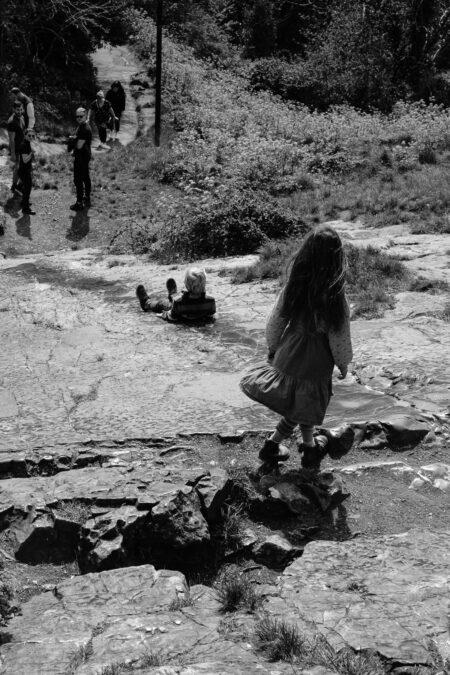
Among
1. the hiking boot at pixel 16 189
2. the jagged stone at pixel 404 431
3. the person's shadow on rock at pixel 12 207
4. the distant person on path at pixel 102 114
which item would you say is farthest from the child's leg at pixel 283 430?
the distant person on path at pixel 102 114

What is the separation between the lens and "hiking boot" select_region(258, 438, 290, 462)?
5.26m

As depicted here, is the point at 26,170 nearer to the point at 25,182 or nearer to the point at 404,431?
the point at 25,182

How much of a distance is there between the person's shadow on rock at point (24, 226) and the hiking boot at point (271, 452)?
A: 968cm

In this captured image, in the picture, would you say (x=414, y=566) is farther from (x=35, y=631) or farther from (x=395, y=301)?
(x=395, y=301)

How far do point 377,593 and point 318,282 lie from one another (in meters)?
1.79

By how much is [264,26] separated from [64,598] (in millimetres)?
30657

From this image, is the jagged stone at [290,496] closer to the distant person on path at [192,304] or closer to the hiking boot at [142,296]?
the distant person on path at [192,304]

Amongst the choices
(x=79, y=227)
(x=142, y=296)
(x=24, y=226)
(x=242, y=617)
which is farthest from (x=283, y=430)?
(x=79, y=227)

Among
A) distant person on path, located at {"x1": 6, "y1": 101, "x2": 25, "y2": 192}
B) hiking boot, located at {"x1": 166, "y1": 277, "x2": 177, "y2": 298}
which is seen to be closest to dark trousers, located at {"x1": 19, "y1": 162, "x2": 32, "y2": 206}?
distant person on path, located at {"x1": 6, "y1": 101, "x2": 25, "y2": 192}

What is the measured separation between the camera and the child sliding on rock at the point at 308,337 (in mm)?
4832

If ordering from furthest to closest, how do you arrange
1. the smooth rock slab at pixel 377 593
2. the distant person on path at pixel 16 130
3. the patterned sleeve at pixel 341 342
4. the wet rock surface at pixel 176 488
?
the distant person on path at pixel 16 130
the patterned sleeve at pixel 341 342
the wet rock surface at pixel 176 488
the smooth rock slab at pixel 377 593

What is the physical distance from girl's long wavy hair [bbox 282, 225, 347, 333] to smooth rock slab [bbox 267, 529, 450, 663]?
1300 mm

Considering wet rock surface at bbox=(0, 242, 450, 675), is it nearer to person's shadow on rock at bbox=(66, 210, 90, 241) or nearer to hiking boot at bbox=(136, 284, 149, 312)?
hiking boot at bbox=(136, 284, 149, 312)

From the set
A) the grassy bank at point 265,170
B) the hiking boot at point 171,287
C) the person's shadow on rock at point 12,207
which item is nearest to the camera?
the hiking boot at point 171,287
